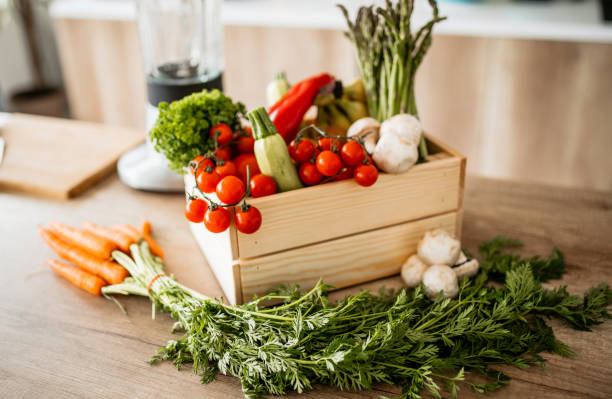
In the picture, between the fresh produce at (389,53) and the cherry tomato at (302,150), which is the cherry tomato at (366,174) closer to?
the cherry tomato at (302,150)

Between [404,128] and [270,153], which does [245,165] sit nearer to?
[270,153]

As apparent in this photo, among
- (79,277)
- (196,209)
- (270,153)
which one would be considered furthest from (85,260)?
(270,153)

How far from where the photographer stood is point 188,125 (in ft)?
3.18

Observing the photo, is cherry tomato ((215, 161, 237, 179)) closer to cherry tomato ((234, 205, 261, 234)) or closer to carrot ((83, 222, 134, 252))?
cherry tomato ((234, 205, 261, 234))

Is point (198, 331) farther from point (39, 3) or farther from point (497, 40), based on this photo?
point (39, 3)

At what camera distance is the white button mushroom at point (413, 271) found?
949 millimetres

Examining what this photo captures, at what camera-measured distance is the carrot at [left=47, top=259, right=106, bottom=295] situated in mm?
981

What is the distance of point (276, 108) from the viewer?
3.41 ft

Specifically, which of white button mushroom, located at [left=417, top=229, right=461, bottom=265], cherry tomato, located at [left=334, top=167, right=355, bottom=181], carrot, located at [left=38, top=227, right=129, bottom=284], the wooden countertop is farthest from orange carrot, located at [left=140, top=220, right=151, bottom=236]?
white button mushroom, located at [left=417, top=229, right=461, bottom=265]

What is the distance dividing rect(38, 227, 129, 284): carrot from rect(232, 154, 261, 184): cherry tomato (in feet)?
0.98

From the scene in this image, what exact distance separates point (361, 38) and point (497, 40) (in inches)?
56.2

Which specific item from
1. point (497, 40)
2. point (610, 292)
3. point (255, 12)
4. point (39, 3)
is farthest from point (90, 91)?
point (610, 292)

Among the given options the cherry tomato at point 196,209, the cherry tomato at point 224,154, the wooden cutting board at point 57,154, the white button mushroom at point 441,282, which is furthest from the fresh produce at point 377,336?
the wooden cutting board at point 57,154

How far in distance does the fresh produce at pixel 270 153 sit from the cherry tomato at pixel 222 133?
0.34 feet
